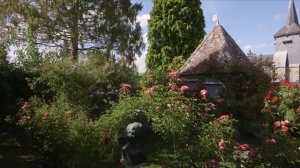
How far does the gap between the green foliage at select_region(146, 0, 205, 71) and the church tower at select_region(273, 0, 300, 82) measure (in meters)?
36.0

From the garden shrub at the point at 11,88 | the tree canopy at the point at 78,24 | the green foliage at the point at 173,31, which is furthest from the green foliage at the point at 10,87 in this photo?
the green foliage at the point at 173,31

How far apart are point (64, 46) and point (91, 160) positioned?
13.3m

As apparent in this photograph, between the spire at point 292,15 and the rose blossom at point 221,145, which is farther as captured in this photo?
the spire at point 292,15

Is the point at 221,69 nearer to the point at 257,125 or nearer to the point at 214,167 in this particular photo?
the point at 257,125

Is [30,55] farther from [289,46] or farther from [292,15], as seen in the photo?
[289,46]

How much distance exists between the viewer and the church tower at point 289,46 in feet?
175

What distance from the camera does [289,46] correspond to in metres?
56.1

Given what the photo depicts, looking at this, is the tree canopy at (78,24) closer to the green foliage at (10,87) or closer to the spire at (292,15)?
the green foliage at (10,87)

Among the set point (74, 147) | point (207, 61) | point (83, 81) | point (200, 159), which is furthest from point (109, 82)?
point (200, 159)

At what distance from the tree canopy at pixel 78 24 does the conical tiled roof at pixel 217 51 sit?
5905 mm

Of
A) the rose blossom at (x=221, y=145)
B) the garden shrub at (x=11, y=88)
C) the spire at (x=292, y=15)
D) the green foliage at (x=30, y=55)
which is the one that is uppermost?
the spire at (x=292, y=15)

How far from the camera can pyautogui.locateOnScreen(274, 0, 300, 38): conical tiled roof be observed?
2062 inches

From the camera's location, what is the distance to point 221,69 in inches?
476

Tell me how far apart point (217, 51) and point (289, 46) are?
1896 inches
